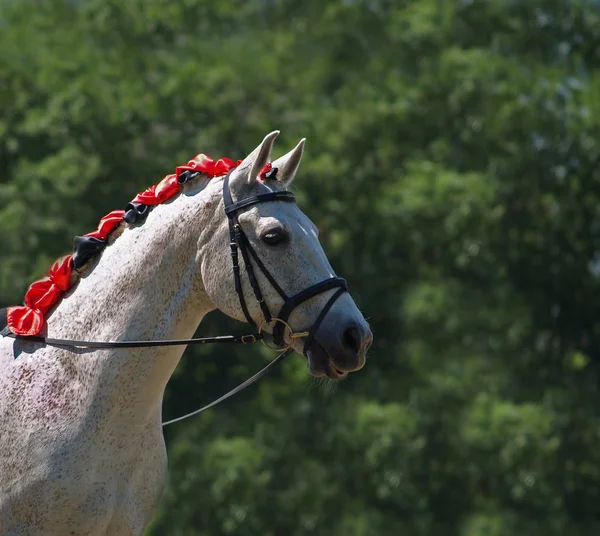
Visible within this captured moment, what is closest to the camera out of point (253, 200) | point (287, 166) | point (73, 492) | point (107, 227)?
point (73, 492)

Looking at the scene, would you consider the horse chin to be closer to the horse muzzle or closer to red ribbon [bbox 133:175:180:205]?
the horse muzzle

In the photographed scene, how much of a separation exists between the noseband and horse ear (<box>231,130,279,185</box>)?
77 millimetres

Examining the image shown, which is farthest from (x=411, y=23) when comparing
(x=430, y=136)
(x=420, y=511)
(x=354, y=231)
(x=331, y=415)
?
(x=420, y=511)

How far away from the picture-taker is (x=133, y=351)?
568cm

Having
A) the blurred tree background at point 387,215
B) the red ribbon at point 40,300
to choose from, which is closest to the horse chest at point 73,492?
the red ribbon at point 40,300

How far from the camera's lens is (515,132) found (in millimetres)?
22703

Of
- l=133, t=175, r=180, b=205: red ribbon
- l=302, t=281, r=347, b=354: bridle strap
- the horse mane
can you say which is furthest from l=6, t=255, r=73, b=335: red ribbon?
l=302, t=281, r=347, b=354: bridle strap

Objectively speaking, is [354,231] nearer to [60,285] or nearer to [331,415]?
[331,415]

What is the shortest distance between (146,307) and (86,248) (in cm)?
47

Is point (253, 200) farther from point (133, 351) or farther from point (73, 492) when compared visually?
point (73, 492)

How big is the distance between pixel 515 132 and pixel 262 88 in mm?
4694

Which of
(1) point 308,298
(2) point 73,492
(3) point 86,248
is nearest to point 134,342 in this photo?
(3) point 86,248

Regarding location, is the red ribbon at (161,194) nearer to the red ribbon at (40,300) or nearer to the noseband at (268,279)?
the noseband at (268,279)

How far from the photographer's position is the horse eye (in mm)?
5555
